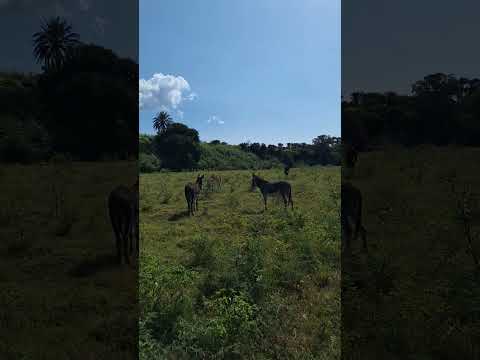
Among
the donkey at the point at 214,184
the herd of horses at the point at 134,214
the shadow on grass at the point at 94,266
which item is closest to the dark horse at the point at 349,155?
the herd of horses at the point at 134,214

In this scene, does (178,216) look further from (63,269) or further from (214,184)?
(63,269)

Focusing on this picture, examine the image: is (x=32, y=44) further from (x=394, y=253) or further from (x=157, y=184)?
(x=157, y=184)

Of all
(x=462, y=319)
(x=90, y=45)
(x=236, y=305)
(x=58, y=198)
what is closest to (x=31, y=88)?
(x=90, y=45)

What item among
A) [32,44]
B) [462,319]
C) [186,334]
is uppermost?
[32,44]

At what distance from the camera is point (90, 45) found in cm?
297

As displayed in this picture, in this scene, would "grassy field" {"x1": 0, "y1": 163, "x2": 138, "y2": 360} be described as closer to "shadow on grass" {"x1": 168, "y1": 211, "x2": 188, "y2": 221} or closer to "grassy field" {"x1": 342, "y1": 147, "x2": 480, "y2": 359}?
"grassy field" {"x1": 342, "y1": 147, "x2": 480, "y2": 359}

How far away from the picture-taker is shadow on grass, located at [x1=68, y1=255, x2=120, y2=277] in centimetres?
282

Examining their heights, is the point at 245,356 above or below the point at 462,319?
below

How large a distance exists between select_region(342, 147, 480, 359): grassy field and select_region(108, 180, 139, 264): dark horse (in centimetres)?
196

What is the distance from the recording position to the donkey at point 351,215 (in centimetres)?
310

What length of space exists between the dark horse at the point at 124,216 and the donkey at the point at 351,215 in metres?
1.89

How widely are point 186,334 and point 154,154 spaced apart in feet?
86.3

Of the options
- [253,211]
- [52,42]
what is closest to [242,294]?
[52,42]

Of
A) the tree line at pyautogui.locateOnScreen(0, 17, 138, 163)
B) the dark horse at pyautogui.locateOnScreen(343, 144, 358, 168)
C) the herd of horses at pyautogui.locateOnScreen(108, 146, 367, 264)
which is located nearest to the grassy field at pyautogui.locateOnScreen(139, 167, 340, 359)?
the herd of horses at pyautogui.locateOnScreen(108, 146, 367, 264)
